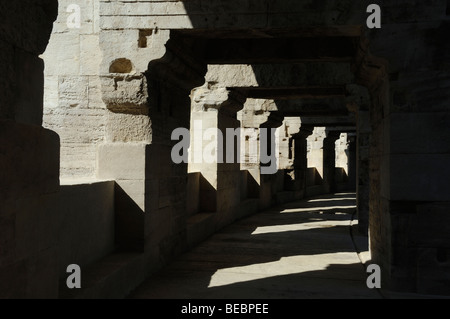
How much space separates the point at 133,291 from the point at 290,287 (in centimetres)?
150

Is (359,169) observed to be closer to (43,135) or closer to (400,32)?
(400,32)

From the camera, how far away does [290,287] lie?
4.86 m

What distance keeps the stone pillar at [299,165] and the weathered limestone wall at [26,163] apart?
510 inches

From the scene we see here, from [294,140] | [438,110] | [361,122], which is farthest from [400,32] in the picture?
[294,140]

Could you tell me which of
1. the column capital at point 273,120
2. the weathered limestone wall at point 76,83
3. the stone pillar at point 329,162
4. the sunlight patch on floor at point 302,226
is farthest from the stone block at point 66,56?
the stone pillar at point 329,162

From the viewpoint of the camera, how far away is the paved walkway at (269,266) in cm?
464

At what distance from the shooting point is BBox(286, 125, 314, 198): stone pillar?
51.0 ft

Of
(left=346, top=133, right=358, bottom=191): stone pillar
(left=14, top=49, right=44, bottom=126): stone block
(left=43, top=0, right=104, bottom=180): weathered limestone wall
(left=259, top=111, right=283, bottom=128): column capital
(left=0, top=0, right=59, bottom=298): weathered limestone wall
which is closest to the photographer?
(left=0, top=0, right=59, bottom=298): weathered limestone wall

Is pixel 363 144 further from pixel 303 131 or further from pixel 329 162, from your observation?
pixel 329 162

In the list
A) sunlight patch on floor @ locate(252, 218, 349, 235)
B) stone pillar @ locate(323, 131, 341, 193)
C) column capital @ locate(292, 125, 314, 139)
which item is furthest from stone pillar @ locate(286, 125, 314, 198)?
sunlight patch on floor @ locate(252, 218, 349, 235)

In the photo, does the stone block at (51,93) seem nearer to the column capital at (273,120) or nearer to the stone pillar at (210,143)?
the stone pillar at (210,143)

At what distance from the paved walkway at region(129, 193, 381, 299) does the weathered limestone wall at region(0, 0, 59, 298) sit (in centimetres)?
189

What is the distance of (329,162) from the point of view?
2019 cm

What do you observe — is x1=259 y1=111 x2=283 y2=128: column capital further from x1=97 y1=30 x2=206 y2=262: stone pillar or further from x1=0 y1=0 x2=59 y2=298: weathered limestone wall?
x1=0 y1=0 x2=59 y2=298: weathered limestone wall
